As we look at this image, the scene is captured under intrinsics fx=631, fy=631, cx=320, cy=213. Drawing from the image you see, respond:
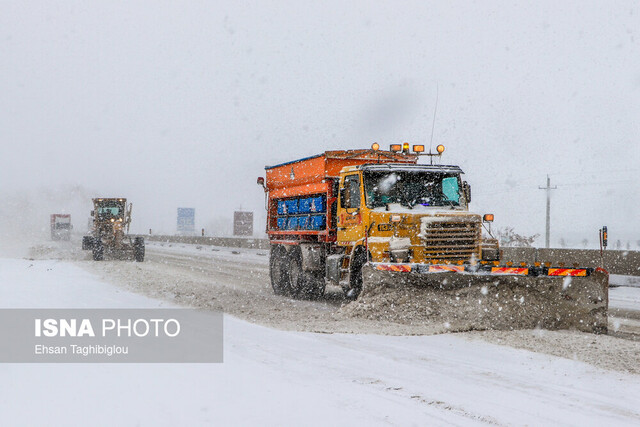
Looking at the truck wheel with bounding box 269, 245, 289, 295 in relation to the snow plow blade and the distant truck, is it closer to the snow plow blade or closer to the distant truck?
the snow plow blade

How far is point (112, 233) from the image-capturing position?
97.5ft

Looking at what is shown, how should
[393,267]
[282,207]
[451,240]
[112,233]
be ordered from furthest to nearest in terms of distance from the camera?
1. [112,233]
2. [282,207]
3. [451,240]
4. [393,267]

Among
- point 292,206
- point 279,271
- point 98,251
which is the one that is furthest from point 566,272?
point 98,251

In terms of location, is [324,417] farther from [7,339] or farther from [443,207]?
[443,207]

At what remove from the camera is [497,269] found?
9797mm

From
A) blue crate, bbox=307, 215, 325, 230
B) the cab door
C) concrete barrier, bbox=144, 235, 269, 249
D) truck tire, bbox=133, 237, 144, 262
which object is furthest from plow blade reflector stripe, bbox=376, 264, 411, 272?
concrete barrier, bbox=144, 235, 269, 249

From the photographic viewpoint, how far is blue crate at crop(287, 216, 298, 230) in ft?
48.8

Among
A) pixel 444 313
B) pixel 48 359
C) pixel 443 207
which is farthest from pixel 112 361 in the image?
pixel 443 207

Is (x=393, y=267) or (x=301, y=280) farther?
(x=301, y=280)

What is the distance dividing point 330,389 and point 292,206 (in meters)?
9.53

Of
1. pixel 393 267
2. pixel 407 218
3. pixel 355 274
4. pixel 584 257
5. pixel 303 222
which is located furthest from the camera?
pixel 584 257

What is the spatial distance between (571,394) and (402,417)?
191 cm

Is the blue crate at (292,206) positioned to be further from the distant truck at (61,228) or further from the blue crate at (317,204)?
the distant truck at (61,228)

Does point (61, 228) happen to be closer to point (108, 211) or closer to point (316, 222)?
point (108, 211)
